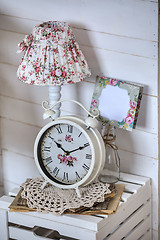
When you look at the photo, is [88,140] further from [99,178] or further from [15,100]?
[15,100]

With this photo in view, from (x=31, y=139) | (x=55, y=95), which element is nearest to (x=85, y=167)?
(x=55, y=95)

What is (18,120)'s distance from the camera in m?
2.20

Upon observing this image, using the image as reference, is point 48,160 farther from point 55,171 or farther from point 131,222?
point 131,222

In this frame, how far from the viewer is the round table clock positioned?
162 cm

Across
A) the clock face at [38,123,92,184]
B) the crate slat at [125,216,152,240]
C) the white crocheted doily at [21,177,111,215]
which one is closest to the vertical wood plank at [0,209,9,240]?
the white crocheted doily at [21,177,111,215]

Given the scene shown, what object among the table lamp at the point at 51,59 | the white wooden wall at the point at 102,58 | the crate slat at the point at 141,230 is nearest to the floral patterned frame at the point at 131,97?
the white wooden wall at the point at 102,58

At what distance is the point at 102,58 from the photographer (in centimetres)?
187

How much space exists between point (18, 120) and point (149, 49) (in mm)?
803

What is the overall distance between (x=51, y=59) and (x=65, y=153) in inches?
14.3

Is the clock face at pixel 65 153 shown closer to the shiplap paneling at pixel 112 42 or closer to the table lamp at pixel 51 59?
the table lamp at pixel 51 59

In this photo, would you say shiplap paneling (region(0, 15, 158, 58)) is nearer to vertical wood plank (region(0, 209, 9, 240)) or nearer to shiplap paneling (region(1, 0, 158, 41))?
shiplap paneling (region(1, 0, 158, 41))

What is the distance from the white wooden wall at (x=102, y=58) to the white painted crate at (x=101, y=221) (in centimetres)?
8

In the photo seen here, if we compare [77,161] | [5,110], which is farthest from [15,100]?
[77,161]

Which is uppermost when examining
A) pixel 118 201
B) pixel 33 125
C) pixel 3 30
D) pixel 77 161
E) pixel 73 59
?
pixel 3 30
